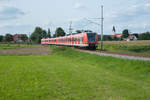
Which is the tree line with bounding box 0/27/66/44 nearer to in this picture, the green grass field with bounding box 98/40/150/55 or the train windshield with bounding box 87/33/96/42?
the green grass field with bounding box 98/40/150/55

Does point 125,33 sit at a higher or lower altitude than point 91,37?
higher

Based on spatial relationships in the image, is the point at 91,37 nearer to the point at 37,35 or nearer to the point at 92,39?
the point at 92,39

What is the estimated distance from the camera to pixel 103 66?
14641 millimetres

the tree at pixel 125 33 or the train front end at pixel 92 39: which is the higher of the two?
the tree at pixel 125 33

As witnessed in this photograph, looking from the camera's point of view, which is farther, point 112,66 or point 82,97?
point 112,66

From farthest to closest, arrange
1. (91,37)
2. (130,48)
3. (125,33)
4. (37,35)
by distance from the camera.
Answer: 1. (37,35)
2. (125,33)
3. (130,48)
4. (91,37)

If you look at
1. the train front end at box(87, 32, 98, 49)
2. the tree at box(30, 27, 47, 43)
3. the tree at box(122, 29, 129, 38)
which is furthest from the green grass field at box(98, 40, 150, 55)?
the tree at box(30, 27, 47, 43)

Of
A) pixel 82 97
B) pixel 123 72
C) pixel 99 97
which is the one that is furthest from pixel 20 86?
pixel 123 72

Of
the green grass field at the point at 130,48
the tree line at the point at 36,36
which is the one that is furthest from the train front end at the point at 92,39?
the tree line at the point at 36,36

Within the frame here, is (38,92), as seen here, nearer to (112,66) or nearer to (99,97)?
(99,97)

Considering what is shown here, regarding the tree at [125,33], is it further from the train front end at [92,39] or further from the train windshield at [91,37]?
the train windshield at [91,37]

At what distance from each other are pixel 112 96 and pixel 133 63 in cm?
630

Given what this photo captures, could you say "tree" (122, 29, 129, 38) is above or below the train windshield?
above

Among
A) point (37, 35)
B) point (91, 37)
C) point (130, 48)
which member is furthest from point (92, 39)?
point (37, 35)
